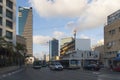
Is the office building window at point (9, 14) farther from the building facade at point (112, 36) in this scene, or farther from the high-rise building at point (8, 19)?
the building facade at point (112, 36)

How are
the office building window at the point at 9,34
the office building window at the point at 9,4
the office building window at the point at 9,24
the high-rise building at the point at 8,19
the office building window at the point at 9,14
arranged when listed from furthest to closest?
the office building window at the point at 9,4
the office building window at the point at 9,14
the office building window at the point at 9,34
the office building window at the point at 9,24
the high-rise building at the point at 8,19

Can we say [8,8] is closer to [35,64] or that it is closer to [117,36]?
[35,64]

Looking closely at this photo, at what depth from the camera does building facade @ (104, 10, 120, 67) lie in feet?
333

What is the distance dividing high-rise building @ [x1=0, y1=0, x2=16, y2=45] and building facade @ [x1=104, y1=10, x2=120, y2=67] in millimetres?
30932

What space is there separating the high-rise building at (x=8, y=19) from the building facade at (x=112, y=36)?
101ft

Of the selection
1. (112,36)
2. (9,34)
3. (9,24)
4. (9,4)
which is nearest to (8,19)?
(9,24)

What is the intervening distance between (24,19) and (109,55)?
4356 cm

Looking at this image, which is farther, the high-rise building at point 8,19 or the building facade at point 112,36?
the high-rise building at point 8,19

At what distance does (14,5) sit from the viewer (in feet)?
389

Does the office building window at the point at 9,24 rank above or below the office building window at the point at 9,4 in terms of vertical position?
below

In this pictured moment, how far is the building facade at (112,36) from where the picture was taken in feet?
333

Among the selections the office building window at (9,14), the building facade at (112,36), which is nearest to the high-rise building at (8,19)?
the office building window at (9,14)

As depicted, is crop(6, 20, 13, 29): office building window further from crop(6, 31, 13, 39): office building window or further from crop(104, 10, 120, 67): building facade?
crop(104, 10, 120, 67): building facade

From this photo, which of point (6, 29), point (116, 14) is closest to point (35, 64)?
point (6, 29)
